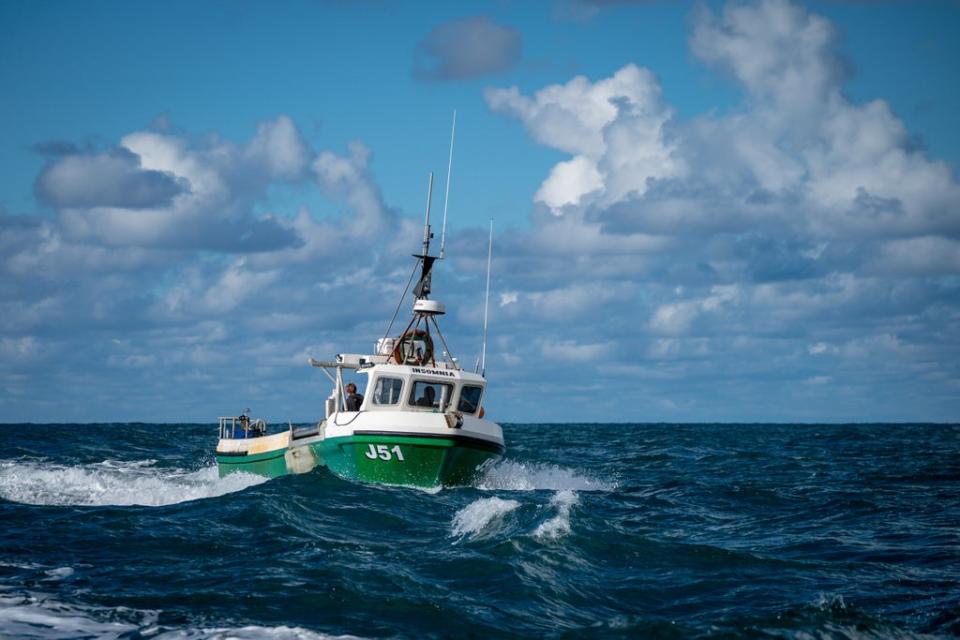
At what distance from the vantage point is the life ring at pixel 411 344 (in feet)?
95.1

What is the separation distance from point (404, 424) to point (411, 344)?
390cm

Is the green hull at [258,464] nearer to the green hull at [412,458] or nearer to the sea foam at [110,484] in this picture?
the sea foam at [110,484]

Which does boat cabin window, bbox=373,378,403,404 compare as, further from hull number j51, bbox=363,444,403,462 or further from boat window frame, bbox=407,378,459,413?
hull number j51, bbox=363,444,403,462

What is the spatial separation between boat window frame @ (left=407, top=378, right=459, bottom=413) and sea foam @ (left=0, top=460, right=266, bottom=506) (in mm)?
6049

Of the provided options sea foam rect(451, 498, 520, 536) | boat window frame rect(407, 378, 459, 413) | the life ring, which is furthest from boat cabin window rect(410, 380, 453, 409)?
sea foam rect(451, 498, 520, 536)

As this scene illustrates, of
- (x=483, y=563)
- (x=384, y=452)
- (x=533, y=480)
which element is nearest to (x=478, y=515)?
(x=483, y=563)

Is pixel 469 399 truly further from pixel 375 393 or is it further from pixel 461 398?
pixel 375 393

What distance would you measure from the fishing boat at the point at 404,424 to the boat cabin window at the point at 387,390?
0.09ft

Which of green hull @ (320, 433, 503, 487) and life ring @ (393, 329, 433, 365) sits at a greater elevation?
life ring @ (393, 329, 433, 365)

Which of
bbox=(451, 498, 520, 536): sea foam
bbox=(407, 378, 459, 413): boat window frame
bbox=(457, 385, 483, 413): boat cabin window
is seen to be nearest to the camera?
bbox=(451, 498, 520, 536): sea foam

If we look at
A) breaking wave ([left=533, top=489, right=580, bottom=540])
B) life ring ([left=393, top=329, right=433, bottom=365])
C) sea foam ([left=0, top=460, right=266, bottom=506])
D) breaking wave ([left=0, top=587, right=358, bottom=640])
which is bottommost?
sea foam ([left=0, top=460, right=266, bottom=506])

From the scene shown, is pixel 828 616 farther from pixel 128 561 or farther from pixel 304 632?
pixel 128 561

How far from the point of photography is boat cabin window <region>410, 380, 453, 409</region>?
2736 cm

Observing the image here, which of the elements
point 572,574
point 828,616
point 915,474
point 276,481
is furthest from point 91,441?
point 828,616
